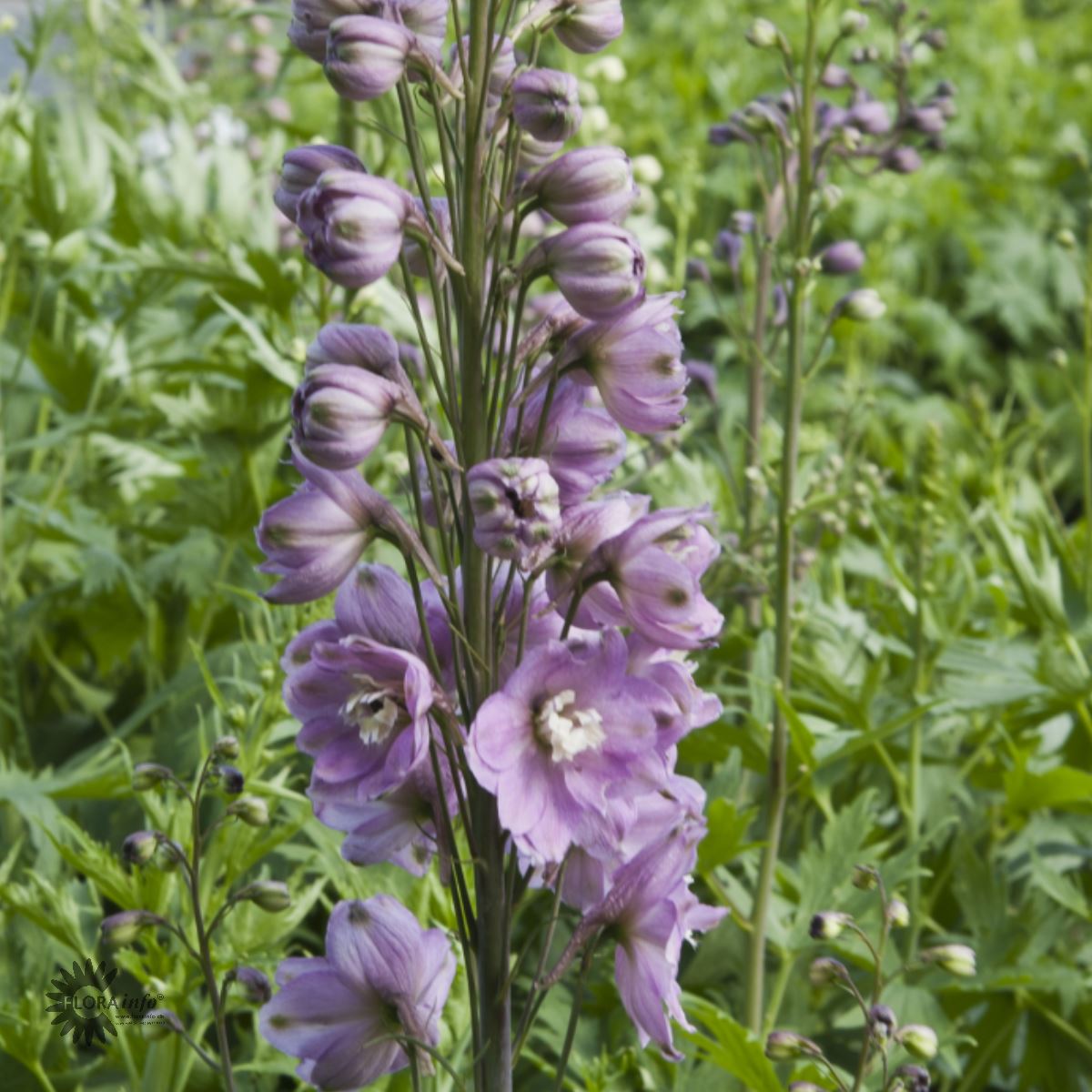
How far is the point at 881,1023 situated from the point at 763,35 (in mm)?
1316

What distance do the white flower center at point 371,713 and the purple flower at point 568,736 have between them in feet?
0.22

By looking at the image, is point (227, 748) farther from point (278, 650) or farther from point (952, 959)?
point (952, 959)

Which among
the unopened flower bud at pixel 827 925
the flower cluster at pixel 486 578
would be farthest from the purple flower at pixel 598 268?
the unopened flower bud at pixel 827 925

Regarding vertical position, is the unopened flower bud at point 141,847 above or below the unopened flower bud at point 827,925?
above

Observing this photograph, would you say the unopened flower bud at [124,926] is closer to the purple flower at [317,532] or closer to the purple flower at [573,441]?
the purple flower at [317,532]

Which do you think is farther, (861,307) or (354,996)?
(861,307)

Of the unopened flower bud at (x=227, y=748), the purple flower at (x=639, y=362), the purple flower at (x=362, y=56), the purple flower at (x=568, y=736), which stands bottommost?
the unopened flower bud at (x=227, y=748)

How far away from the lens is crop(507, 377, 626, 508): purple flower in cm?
120

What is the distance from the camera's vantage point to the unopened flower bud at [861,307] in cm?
206

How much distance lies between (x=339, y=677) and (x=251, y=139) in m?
3.74

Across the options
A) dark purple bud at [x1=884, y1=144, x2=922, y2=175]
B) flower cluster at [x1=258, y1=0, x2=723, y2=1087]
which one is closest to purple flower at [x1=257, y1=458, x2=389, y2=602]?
flower cluster at [x1=258, y1=0, x2=723, y2=1087]

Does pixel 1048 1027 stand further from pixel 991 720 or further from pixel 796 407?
pixel 796 407

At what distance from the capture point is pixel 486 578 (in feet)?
3.88

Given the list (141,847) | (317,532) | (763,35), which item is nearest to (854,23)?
(763,35)
